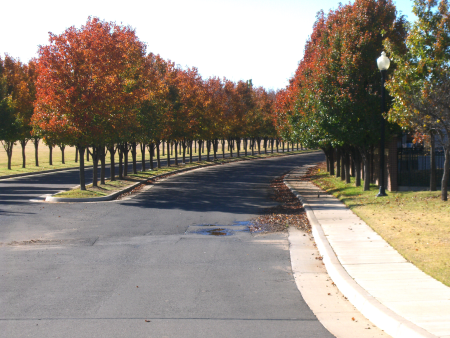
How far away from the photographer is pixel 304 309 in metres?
6.45

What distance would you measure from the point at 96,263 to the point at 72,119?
528 inches

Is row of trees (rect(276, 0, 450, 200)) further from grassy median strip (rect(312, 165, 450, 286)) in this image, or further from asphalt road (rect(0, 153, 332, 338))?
asphalt road (rect(0, 153, 332, 338))

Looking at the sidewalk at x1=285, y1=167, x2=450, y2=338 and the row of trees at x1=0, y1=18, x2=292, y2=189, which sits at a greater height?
the row of trees at x1=0, y1=18, x2=292, y2=189

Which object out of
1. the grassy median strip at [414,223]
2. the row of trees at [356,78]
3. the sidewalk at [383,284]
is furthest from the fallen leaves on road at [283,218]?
the row of trees at [356,78]

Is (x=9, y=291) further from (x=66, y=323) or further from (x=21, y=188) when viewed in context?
(x=21, y=188)

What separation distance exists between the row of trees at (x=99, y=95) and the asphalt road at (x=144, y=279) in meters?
6.96

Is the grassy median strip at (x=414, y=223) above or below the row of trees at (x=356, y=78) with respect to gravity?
below

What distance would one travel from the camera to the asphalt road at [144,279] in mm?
5816

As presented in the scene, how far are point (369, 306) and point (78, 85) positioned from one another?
59.5 ft

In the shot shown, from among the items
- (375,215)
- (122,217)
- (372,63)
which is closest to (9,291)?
(122,217)

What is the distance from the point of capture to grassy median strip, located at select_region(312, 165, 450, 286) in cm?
834

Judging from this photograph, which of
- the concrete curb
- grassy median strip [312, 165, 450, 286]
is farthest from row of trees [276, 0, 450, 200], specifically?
the concrete curb

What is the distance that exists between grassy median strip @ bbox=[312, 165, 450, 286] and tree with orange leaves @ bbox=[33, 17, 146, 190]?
11.2 m

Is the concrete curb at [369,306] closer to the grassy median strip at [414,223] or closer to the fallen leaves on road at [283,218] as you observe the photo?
the grassy median strip at [414,223]
